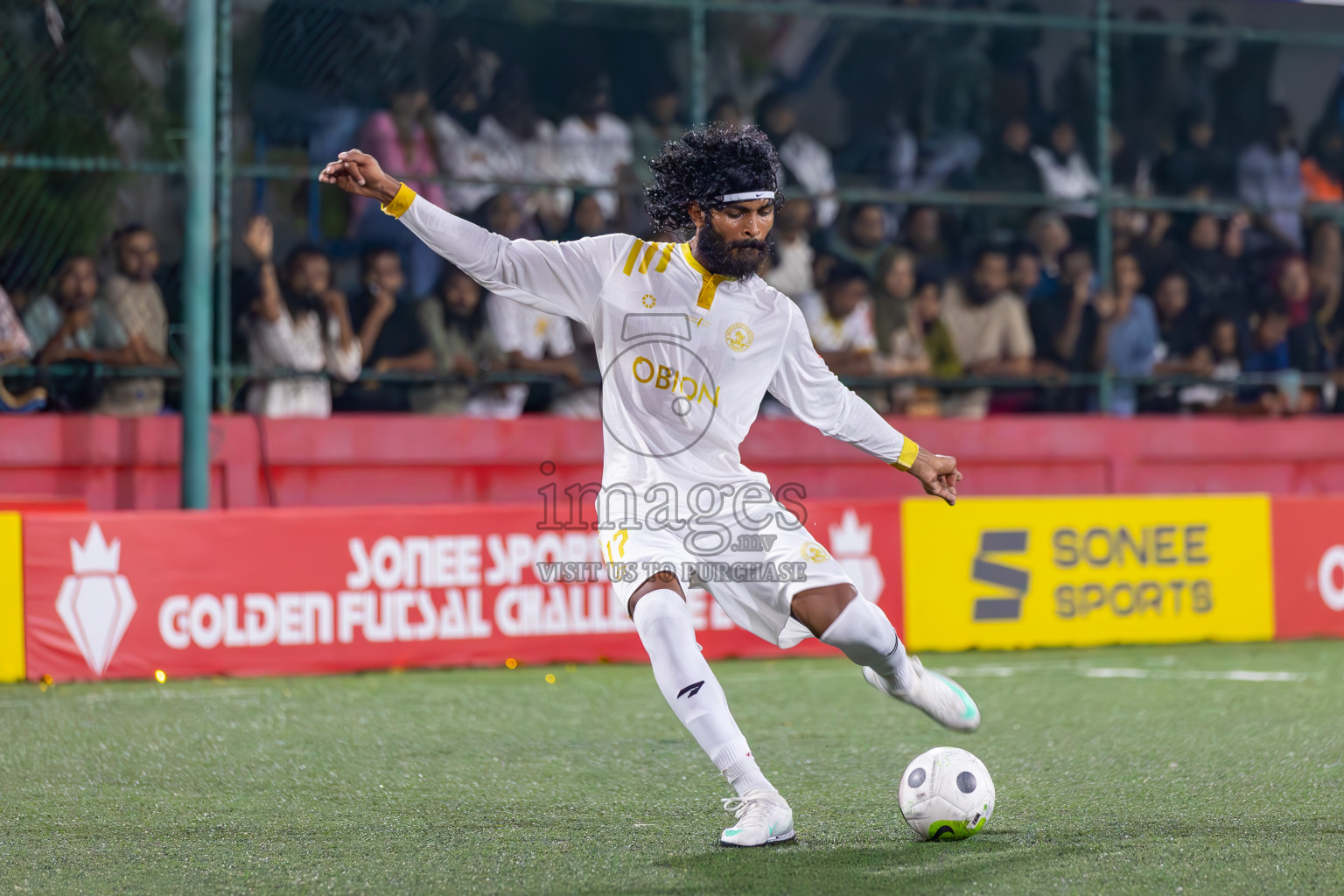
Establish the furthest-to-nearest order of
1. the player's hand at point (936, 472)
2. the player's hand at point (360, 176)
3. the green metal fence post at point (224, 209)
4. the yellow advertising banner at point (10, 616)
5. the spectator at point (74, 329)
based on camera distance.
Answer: the green metal fence post at point (224, 209), the spectator at point (74, 329), the yellow advertising banner at point (10, 616), the player's hand at point (936, 472), the player's hand at point (360, 176)

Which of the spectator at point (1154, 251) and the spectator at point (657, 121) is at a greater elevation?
the spectator at point (657, 121)

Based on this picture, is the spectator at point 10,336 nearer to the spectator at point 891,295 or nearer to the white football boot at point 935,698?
the spectator at point 891,295

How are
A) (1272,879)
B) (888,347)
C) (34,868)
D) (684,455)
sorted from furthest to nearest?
1. (888,347)
2. (684,455)
3. (34,868)
4. (1272,879)

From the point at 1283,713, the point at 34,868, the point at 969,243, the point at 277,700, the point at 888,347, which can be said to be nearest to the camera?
the point at 34,868

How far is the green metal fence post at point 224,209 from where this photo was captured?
426 inches

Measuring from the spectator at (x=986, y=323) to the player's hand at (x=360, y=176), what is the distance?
8.39 m

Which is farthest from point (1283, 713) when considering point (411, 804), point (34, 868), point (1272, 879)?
point (34, 868)

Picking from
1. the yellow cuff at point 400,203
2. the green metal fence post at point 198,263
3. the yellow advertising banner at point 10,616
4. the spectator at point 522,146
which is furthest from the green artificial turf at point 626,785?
the spectator at point 522,146

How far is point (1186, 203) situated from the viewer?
13.2m

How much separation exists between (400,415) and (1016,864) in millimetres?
7578

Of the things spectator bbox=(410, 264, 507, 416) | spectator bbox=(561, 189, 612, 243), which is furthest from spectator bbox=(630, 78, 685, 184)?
spectator bbox=(410, 264, 507, 416)

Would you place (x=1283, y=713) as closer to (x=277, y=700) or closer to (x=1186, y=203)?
(x=277, y=700)

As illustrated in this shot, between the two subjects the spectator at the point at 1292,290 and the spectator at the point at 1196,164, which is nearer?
the spectator at the point at 1292,290

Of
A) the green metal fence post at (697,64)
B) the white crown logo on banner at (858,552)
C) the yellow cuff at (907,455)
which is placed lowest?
the white crown logo on banner at (858,552)
